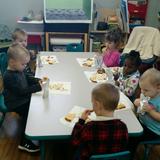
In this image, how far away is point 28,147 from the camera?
218 cm

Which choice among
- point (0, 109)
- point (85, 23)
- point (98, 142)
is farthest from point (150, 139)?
point (85, 23)

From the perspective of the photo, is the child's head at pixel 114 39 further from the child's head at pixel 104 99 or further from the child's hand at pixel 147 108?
the child's head at pixel 104 99

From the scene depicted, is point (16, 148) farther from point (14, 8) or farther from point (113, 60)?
point (14, 8)

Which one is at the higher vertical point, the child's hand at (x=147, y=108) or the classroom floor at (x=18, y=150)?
the child's hand at (x=147, y=108)

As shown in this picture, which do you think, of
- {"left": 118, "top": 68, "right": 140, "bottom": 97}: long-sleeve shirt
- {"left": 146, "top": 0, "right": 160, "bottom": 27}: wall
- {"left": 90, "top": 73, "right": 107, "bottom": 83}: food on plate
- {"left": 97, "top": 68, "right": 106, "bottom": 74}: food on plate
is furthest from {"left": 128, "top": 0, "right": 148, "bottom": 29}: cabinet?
{"left": 118, "top": 68, "right": 140, "bottom": 97}: long-sleeve shirt

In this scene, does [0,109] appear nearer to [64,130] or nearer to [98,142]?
[64,130]

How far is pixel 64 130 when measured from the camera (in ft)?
4.90

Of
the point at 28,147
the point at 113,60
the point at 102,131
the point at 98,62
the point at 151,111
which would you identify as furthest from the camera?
the point at 113,60

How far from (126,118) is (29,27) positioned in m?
3.37

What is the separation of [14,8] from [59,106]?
10.4ft

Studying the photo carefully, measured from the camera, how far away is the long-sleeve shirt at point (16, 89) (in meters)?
2.05

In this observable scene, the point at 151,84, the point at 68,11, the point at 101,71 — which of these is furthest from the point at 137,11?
Answer: the point at 151,84

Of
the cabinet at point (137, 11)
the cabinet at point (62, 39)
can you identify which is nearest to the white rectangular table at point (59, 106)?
the cabinet at point (62, 39)

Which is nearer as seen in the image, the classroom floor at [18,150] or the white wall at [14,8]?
the classroom floor at [18,150]
